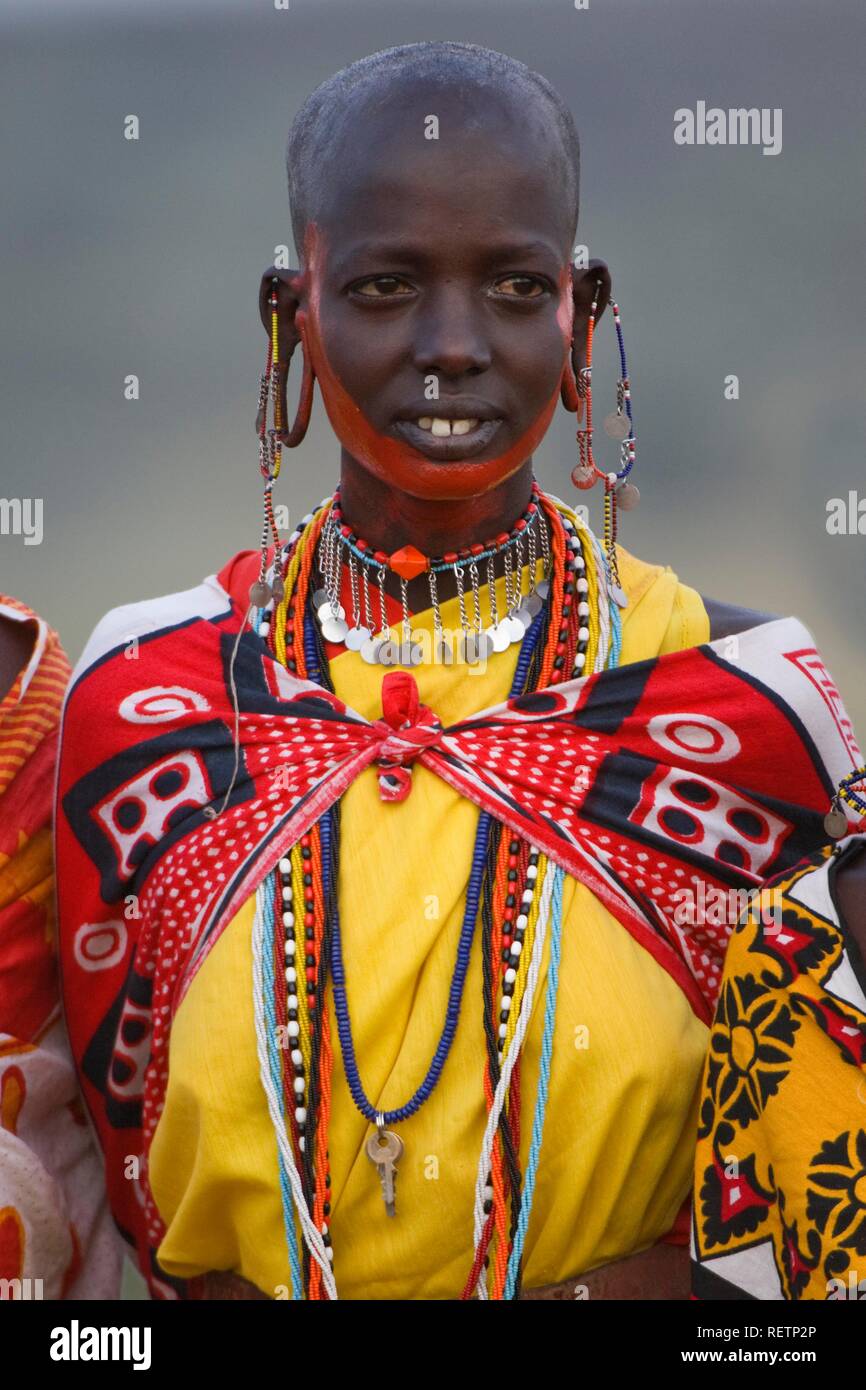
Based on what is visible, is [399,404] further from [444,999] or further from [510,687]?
[444,999]

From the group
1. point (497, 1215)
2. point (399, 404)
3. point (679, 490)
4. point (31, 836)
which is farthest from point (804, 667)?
Answer: point (679, 490)

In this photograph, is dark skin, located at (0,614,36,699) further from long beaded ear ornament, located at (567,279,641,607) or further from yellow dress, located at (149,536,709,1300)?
long beaded ear ornament, located at (567,279,641,607)

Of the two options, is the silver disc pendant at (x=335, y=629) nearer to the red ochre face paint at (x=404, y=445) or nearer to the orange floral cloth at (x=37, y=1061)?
the red ochre face paint at (x=404, y=445)

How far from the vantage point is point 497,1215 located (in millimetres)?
2221

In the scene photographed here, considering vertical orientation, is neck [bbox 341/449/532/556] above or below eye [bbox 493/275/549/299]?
below

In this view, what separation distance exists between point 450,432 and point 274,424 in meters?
0.38

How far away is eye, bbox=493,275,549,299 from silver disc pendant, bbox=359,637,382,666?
1.62 ft

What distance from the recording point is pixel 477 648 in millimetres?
2484

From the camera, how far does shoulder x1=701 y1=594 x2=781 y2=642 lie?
2504mm

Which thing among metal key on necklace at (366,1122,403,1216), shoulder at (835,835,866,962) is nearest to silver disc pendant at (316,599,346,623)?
metal key on necklace at (366,1122,403,1216)

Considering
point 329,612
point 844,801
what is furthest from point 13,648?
point 844,801

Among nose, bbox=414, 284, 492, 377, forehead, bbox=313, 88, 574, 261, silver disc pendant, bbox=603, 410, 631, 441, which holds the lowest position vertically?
silver disc pendant, bbox=603, 410, 631, 441

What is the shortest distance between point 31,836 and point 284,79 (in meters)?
2.31

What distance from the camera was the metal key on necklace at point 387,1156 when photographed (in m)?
2.23
